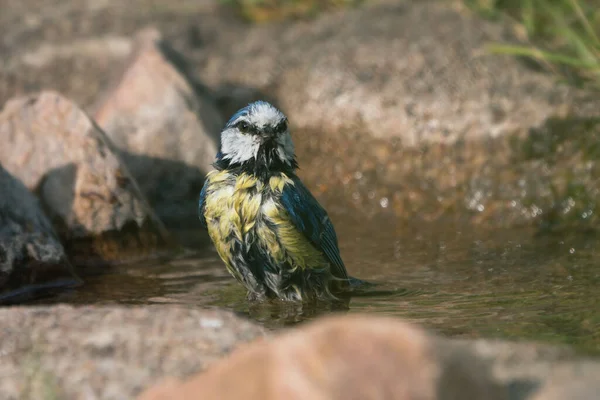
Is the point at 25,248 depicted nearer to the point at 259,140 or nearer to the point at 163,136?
the point at 259,140

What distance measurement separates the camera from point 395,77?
7.59 m

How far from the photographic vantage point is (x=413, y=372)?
251 centimetres

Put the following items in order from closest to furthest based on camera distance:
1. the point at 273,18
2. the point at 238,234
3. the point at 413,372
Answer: the point at 413,372 < the point at 238,234 < the point at 273,18

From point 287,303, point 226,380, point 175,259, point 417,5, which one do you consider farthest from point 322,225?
point 417,5

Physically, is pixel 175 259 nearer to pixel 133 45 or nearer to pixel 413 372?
pixel 133 45

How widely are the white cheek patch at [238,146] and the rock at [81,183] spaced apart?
4.67ft

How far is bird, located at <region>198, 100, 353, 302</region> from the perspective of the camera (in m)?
4.81

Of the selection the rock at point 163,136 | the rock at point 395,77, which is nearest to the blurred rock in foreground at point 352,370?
the rock at point 395,77

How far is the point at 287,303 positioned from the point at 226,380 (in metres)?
2.40

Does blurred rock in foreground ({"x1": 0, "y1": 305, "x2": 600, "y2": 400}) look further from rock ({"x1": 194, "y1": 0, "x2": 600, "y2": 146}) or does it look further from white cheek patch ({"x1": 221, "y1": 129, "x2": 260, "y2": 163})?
rock ({"x1": 194, "y1": 0, "x2": 600, "y2": 146})

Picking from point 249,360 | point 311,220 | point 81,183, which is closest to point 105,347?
point 249,360

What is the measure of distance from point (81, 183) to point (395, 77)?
2.72 metres

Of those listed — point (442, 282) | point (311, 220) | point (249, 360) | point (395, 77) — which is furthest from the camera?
point (395, 77)

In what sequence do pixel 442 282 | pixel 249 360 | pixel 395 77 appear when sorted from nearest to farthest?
1. pixel 249 360
2. pixel 442 282
3. pixel 395 77
